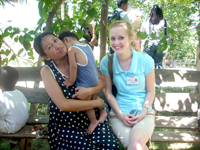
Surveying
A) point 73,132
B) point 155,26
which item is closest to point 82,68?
point 73,132

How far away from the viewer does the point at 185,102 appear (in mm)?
2963

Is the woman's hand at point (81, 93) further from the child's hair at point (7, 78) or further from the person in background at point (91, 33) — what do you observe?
the person in background at point (91, 33)

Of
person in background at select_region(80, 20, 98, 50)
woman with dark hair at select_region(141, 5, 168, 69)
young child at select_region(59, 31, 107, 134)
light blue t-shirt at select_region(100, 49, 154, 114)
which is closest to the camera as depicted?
young child at select_region(59, 31, 107, 134)

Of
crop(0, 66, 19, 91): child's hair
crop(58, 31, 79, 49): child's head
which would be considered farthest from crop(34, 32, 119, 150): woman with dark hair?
crop(0, 66, 19, 91): child's hair

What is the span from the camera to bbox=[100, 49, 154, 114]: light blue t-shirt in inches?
87.0

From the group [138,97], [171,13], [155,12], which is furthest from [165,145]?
[171,13]

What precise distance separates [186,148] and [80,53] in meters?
2.31

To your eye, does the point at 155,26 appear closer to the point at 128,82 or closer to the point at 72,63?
the point at 128,82

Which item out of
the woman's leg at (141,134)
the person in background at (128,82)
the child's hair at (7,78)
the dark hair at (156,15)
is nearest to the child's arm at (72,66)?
the person in background at (128,82)

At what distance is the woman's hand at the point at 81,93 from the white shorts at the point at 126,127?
0.43 metres

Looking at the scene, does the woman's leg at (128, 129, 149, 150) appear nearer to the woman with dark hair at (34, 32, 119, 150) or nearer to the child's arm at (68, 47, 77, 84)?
Result: the woman with dark hair at (34, 32, 119, 150)

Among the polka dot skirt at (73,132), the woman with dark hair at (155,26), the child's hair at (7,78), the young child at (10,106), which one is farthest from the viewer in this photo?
the woman with dark hair at (155,26)

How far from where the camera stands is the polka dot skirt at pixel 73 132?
1883mm

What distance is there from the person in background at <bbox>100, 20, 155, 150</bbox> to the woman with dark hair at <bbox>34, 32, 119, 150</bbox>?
0.21 meters
